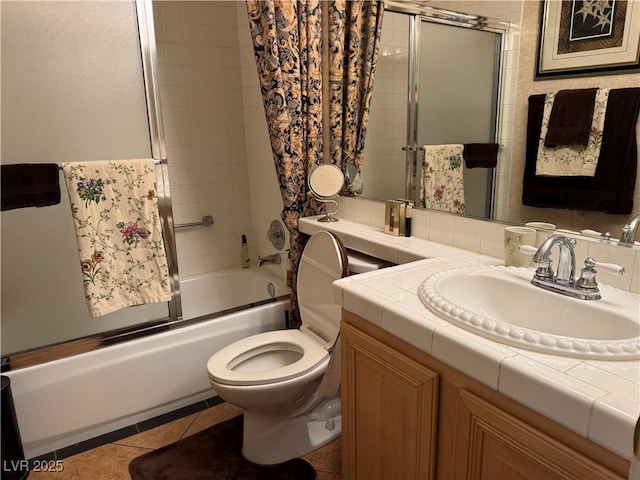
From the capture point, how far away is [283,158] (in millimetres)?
2037

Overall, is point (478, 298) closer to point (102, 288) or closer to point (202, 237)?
point (102, 288)

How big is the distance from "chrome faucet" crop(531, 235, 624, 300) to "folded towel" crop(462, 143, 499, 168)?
0.45 metres

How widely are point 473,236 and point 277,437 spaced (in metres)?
1.10

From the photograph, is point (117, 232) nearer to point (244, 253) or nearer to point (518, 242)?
point (244, 253)

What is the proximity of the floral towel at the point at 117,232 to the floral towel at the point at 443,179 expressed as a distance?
1168 millimetres

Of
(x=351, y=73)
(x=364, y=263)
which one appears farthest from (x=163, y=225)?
(x=351, y=73)

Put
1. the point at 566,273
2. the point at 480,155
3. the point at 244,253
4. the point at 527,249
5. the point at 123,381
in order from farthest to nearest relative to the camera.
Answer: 1. the point at 244,253
2. the point at 123,381
3. the point at 480,155
4. the point at 527,249
5. the point at 566,273

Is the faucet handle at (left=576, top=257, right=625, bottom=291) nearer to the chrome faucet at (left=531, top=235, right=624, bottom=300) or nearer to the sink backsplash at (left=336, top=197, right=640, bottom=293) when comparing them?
the chrome faucet at (left=531, top=235, right=624, bottom=300)

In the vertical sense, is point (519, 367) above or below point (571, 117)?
below

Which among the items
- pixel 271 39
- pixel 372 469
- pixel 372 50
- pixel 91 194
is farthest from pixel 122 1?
pixel 372 469

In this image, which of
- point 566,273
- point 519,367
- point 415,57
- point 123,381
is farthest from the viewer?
point 123,381

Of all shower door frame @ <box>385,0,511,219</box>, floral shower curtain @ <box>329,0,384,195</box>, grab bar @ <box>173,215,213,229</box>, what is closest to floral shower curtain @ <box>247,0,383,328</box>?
floral shower curtain @ <box>329,0,384,195</box>

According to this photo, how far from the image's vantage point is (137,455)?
180 cm

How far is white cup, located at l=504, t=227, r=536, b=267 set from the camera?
126 centimetres
